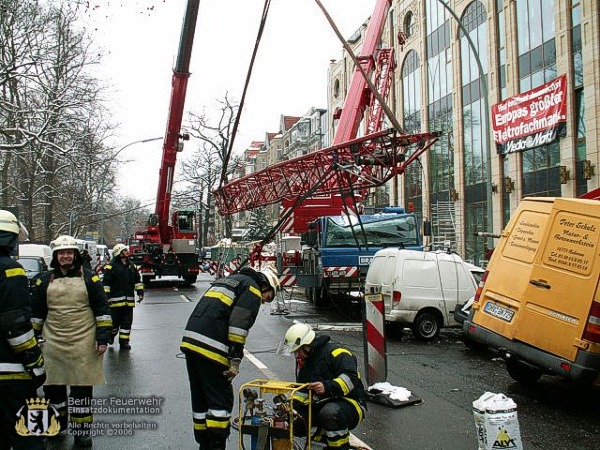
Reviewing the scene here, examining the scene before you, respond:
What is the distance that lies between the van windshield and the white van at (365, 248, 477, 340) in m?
3.20

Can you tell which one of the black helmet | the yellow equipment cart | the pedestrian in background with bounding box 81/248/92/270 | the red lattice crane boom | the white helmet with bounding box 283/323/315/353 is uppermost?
the red lattice crane boom

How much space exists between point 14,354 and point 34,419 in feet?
2.11

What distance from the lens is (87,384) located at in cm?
509

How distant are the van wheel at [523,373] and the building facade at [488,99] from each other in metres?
7.98

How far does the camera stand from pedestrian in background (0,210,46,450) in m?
3.84

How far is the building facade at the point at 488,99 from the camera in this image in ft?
70.8

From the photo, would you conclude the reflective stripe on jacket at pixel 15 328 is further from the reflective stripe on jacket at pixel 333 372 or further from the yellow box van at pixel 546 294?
the yellow box van at pixel 546 294

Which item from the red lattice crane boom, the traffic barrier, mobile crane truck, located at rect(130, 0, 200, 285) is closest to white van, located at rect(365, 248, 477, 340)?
the red lattice crane boom

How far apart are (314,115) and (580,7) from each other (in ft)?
164

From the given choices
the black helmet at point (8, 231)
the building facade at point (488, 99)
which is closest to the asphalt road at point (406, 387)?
the black helmet at point (8, 231)

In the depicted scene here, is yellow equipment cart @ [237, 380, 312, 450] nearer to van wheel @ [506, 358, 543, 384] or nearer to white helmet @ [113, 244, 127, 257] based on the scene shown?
van wheel @ [506, 358, 543, 384]

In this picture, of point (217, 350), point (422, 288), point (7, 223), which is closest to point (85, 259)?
point (7, 223)

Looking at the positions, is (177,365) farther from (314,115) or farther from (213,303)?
(314,115)

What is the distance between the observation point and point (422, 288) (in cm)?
1120
